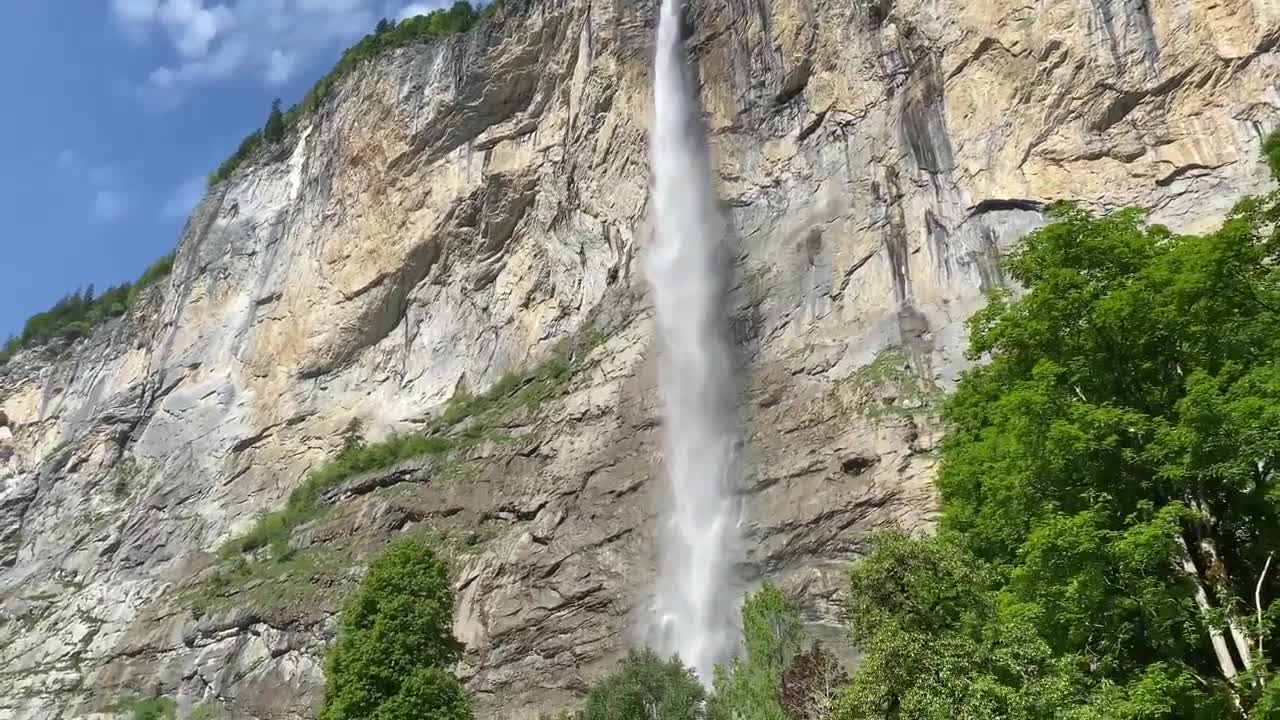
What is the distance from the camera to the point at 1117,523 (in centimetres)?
1305

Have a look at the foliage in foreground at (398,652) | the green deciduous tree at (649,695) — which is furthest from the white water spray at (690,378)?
the foliage in foreground at (398,652)

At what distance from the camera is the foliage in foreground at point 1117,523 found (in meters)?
11.6

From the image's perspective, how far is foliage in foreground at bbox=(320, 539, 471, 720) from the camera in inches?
847

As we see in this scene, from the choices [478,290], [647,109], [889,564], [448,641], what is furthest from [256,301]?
[889,564]

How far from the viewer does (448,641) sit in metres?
24.0

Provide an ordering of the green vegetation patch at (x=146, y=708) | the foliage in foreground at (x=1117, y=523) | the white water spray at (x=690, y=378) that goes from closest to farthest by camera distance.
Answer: the foliage in foreground at (x=1117, y=523) → the white water spray at (x=690, y=378) → the green vegetation patch at (x=146, y=708)

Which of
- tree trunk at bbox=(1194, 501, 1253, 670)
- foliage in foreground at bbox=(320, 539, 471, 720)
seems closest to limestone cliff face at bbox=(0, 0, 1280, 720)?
foliage in foreground at bbox=(320, 539, 471, 720)

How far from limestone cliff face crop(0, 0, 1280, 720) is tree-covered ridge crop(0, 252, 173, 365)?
8.86 metres

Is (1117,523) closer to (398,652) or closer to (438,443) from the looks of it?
(398,652)

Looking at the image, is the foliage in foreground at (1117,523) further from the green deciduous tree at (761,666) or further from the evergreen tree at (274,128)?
the evergreen tree at (274,128)

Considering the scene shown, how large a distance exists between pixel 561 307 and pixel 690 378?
811 cm

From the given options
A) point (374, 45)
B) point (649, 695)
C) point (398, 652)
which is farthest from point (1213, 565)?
point (374, 45)

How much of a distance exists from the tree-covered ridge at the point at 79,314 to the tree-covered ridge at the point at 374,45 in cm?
854

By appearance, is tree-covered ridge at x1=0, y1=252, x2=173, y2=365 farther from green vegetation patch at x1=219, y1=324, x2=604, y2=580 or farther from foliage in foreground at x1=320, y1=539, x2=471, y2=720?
foliage in foreground at x1=320, y1=539, x2=471, y2=720
